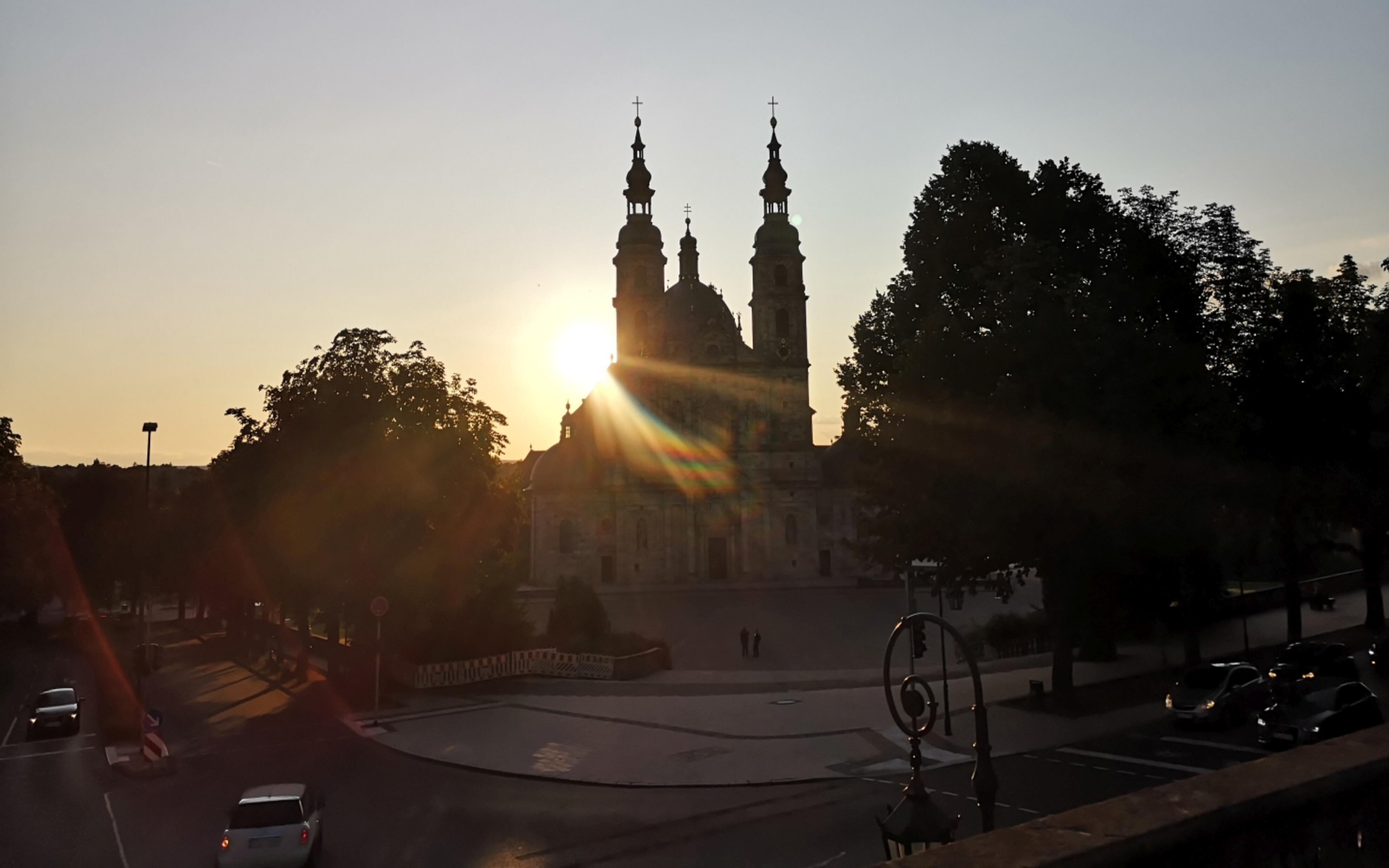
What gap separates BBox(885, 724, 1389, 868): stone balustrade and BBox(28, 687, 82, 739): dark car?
31.7 meters

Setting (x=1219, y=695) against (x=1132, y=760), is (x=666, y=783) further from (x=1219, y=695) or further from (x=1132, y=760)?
(x=1219, y=695)

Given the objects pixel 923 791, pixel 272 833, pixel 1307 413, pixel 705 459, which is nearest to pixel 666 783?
pixel 272 833

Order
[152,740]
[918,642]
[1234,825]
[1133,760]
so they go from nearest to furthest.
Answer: [1234,825], [918,642], [1133,760], [152,740]

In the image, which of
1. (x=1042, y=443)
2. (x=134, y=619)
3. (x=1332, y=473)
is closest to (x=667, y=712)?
(x=1042, y=443)

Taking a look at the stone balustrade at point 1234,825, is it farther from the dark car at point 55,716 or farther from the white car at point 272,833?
the dark car at point 55,716

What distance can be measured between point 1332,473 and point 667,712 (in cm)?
2401

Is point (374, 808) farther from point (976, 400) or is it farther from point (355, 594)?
point (976, 400)

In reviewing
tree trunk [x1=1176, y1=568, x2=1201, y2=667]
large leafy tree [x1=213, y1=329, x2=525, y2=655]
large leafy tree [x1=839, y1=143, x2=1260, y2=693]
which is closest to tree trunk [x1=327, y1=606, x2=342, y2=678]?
large leafy tree [x1=213, y1=329, x2=525, y2=655]

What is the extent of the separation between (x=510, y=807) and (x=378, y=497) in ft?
52.3

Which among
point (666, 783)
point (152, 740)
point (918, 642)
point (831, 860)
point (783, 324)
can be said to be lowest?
point (666, 783)

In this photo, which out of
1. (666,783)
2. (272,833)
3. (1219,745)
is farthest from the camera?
(1219,745)

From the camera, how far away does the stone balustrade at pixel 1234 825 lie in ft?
11.0

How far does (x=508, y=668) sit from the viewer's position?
3581 cm

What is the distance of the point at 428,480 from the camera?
3250 cm
